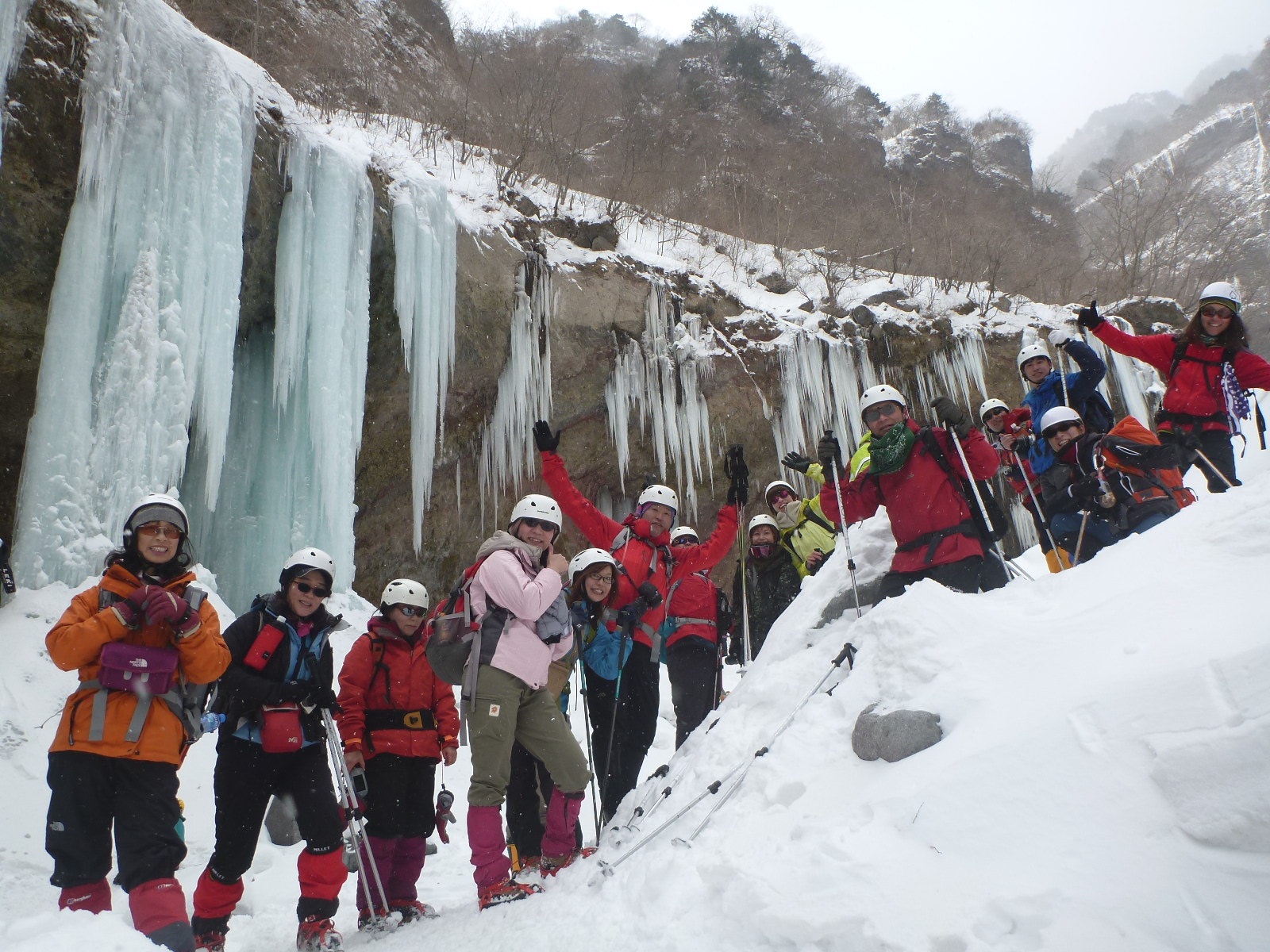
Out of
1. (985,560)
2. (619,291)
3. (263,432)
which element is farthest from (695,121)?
(985,560)

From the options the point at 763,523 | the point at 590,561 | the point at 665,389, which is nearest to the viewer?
the point at 590,561

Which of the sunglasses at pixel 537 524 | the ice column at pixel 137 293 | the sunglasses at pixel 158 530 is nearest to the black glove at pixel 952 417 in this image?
the sunglasses at pixel 537 524

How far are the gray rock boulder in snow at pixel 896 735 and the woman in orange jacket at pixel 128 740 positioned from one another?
215cm

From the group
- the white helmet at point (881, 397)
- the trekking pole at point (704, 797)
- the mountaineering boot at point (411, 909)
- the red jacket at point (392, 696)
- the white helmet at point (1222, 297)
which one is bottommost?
the mountaineering boot at point (411, 909)

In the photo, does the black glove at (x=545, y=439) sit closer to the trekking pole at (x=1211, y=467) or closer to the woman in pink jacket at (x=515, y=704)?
the woman in pink jacket at (x=515, y=704)

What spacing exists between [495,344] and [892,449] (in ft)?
22.2

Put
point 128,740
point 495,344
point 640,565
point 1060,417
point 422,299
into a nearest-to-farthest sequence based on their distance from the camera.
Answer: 1. point 128,740
2. point 640,565
3. point 1060,417
4. point 422,299
5. point 495,344

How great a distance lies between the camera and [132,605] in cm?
246

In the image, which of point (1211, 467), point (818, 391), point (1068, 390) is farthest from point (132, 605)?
point (818, 391)

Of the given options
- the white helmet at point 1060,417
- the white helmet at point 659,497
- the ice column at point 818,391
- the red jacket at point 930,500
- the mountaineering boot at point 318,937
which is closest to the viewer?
the mountaineering boot at point 318,937

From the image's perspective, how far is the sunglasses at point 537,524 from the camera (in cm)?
339

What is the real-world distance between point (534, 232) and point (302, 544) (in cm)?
532

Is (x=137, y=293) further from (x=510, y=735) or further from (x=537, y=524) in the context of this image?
(x=510, y=735)

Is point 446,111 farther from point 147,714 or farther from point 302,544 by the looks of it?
point 147,714
